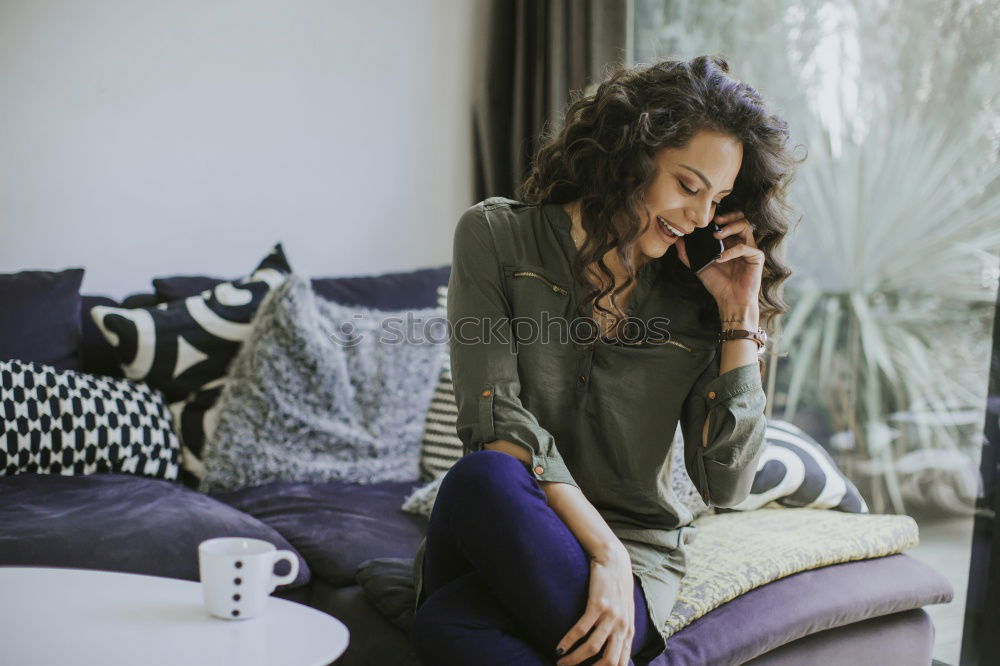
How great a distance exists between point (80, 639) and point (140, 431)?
106cm

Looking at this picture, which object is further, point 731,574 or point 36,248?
point 36,248

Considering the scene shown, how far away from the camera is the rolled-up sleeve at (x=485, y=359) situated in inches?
50.8

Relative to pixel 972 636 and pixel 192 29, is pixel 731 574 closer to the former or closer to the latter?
pixel 972 636

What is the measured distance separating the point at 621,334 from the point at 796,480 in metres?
0.63

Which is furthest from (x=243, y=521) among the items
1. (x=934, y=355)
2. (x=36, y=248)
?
(x=934, y=355)

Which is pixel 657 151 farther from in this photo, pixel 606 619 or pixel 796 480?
pixel 796 480

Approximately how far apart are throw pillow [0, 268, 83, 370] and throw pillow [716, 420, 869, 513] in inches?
60.0

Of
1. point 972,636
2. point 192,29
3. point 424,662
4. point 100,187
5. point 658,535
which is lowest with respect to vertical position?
point 972,636

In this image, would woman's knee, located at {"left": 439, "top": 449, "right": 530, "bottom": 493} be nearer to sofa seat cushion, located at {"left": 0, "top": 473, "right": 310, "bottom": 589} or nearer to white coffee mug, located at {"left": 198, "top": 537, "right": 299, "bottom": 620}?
white coffee mug, located at {"left": 198, "top": 537, "right": 299, "bottom": 620}

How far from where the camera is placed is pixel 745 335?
1365 mm

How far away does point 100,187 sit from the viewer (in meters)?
2.48

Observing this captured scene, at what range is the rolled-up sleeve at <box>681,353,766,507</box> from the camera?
133 centimetres

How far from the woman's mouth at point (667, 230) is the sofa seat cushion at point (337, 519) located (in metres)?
0.81

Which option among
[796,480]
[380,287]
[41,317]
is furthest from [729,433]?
[41,317]
